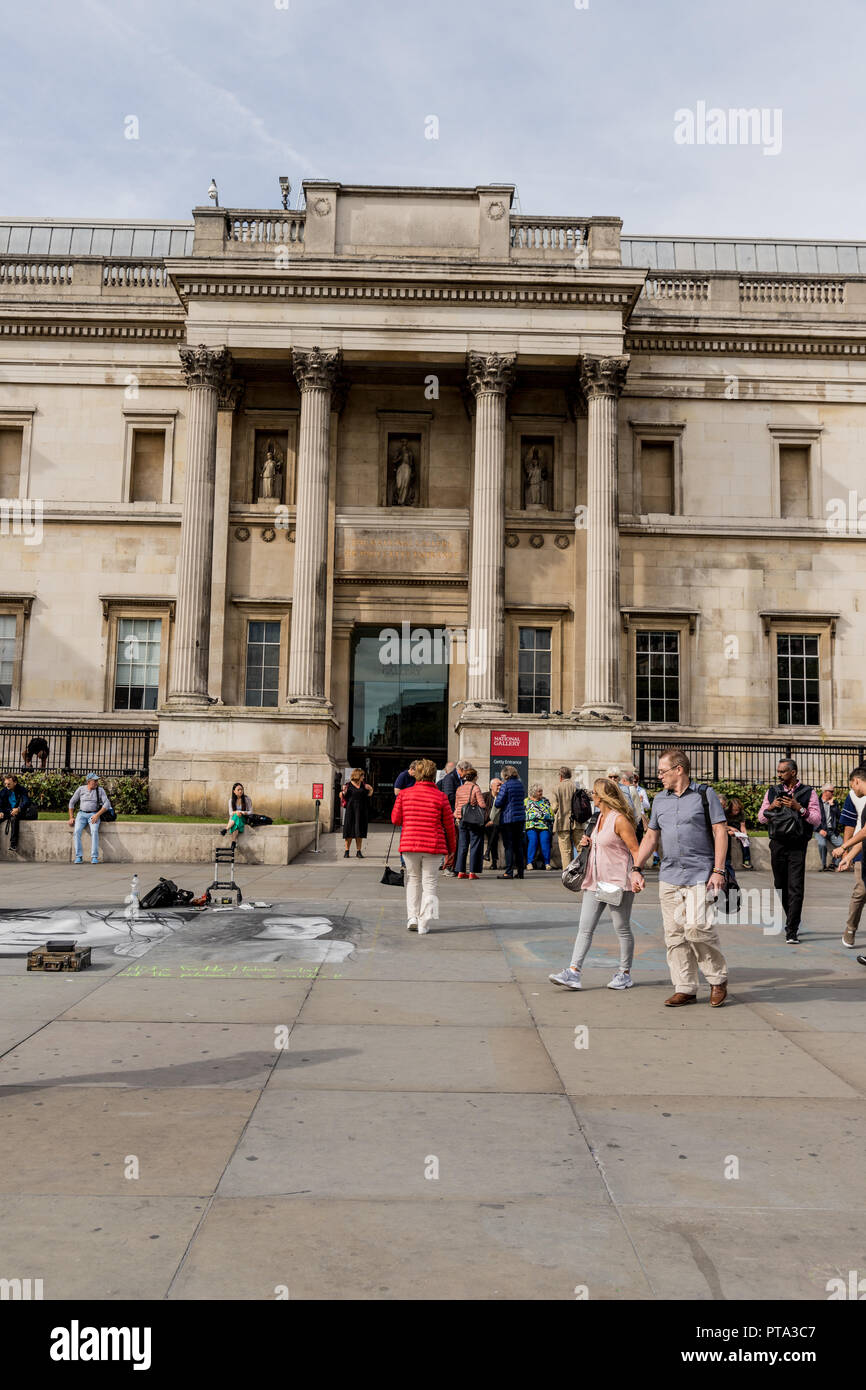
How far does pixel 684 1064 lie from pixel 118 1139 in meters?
3.28

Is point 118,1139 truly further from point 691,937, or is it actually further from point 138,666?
point 138,666

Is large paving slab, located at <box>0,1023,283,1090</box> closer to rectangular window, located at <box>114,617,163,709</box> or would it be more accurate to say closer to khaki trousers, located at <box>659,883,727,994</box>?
khaki trousers, located at <box>659,883,727,994</box>

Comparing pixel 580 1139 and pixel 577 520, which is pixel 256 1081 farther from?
pixel 577 520

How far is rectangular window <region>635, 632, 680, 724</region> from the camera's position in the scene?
29891 mm

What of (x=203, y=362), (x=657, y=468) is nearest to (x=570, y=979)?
(x=203, y=362)

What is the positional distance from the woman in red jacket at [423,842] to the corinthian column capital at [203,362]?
19130 mm

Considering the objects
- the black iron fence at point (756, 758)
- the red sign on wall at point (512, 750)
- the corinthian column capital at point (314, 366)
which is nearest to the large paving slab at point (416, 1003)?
the red sign on wall at point (512, 750)

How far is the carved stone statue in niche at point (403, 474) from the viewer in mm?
29781

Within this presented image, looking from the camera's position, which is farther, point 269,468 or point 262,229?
point 269,468

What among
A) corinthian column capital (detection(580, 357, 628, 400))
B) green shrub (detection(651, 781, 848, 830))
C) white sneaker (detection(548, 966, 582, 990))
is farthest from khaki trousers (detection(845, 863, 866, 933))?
corinthian column capital (detection(580, 357, 628, 400))

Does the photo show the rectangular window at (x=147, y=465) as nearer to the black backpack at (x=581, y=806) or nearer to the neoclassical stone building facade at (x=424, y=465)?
the neoclassical stone building facade at (x=424, y=465)

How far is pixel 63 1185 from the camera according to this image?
4156 mm

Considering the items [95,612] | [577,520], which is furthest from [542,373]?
[95,612]

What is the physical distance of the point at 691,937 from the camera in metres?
8.00
